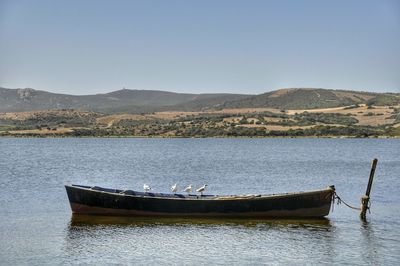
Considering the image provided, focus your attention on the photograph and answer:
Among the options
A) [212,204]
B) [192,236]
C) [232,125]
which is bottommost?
[192,236]

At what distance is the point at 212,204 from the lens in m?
30.0

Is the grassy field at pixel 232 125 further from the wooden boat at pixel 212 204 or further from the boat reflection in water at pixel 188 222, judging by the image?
the boat reflection in water at pixel 188 222

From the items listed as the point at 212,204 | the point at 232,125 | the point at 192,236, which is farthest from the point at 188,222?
the point at 232,125

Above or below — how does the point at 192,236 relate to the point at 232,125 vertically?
below

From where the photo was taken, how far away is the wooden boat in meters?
30.0

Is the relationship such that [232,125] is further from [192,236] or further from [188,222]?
Answer: [192,236]

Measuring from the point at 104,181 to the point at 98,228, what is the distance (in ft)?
75.2

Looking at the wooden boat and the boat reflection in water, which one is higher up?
the wooden boat

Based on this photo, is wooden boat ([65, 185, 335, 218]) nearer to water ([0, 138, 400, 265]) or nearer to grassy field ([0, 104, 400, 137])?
water ([0, 138, 400, 265])

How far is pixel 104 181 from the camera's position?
51.0 metres

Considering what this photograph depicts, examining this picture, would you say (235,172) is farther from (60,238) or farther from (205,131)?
(205,131)

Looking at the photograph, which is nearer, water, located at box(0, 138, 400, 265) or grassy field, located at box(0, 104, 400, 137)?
water, located at box(0, 138, 400, 265)

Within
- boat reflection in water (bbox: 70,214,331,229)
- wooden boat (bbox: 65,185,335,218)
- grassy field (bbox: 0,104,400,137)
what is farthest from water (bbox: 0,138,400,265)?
grassy field (bbox: 0,104,400,137)

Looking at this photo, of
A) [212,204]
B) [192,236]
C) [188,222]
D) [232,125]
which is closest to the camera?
[192,236]
